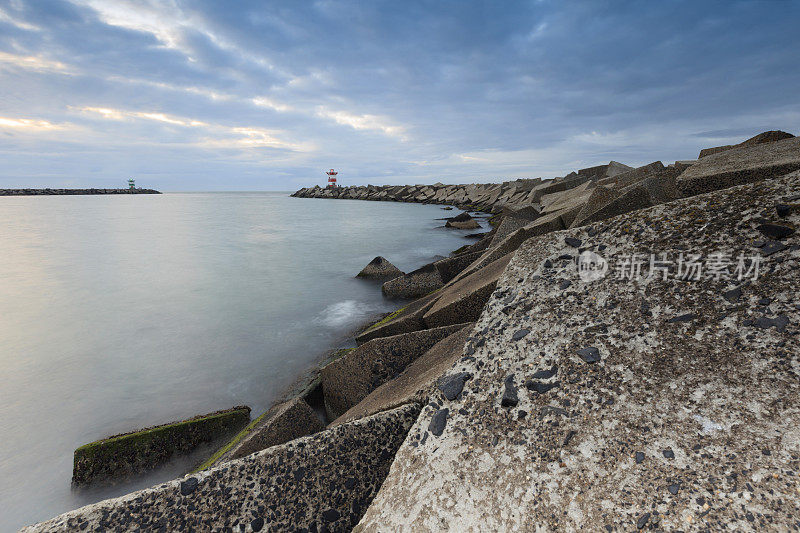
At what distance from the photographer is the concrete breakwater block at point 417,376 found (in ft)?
5.80

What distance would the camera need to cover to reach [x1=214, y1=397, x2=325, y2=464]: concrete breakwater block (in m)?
2.33

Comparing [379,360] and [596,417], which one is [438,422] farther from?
[379,360]

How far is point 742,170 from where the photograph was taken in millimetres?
1964

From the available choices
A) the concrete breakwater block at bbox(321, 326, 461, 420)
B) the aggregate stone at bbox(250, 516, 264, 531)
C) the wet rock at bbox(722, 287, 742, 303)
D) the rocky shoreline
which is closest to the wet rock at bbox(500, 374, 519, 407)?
the rocky shoreline

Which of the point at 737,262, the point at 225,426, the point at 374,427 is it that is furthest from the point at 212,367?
the point at 737,262

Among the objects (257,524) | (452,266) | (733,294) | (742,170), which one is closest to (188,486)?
(257,524)

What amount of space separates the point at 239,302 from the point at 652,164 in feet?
25.0

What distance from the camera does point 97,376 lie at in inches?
179

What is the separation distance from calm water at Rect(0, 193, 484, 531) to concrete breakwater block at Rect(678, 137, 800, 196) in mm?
3871

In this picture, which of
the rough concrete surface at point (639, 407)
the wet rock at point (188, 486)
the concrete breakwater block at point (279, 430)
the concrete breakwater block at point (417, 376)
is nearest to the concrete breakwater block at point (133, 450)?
the concrete breakwater block at point (279, 430)

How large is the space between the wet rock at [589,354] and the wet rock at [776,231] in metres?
0.73

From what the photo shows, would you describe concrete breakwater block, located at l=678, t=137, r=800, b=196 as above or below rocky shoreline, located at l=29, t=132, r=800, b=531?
above

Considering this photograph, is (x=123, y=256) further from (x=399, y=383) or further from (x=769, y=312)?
(x=769, y=312)

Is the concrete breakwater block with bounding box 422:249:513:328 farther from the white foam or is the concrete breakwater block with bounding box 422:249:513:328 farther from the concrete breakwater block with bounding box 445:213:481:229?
the concrete breakwater block with bounding box 445:213:481:229
